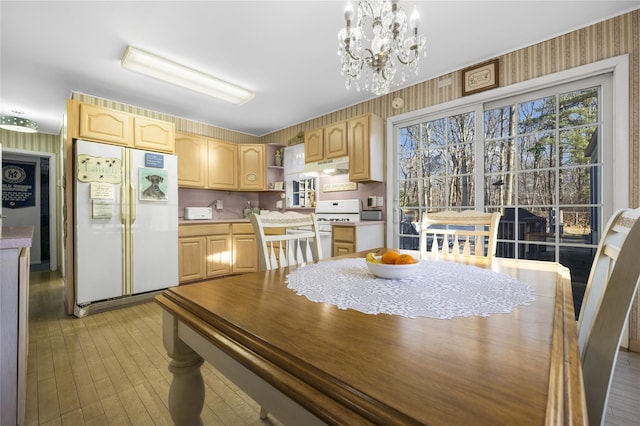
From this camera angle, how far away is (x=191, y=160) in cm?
407

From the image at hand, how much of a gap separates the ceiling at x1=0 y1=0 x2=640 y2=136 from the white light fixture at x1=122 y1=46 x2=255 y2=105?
0.08 meters

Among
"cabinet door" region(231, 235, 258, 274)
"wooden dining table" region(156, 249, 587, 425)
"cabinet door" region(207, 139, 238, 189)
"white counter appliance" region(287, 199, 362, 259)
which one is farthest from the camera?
"cabinet door" region(207, 139, 238, 189)

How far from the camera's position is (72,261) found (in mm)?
2775

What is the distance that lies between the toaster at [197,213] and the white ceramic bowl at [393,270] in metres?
3.81

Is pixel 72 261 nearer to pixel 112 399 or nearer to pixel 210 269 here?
pixel 210 269

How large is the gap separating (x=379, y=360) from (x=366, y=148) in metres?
3.04

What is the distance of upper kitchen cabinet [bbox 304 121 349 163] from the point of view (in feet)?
11.7

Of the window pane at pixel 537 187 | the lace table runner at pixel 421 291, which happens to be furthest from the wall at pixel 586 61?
the lace table runner at pixel 421 291

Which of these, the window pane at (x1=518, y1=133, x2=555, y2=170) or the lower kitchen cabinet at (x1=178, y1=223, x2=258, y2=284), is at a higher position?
the window pane at (x1=518, y1=133, x2=555, y2=170)

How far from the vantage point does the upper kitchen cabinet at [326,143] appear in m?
3.57

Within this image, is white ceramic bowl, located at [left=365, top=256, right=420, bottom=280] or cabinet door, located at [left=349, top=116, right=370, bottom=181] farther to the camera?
cabinet door, located at [left=349, top=116, right=370, bottom=181]

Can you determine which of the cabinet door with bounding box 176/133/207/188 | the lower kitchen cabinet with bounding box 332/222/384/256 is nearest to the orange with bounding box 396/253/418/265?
the lower kitchen cabinet with bounding box 332/222/384/256

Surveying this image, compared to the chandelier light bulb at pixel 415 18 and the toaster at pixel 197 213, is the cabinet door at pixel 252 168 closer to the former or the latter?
the toaster at pixel 197 213

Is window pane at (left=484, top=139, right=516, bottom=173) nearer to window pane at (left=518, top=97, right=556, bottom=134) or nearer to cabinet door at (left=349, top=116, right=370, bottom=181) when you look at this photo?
window pane at (left=518, top=97, right=556, bottom=134)
